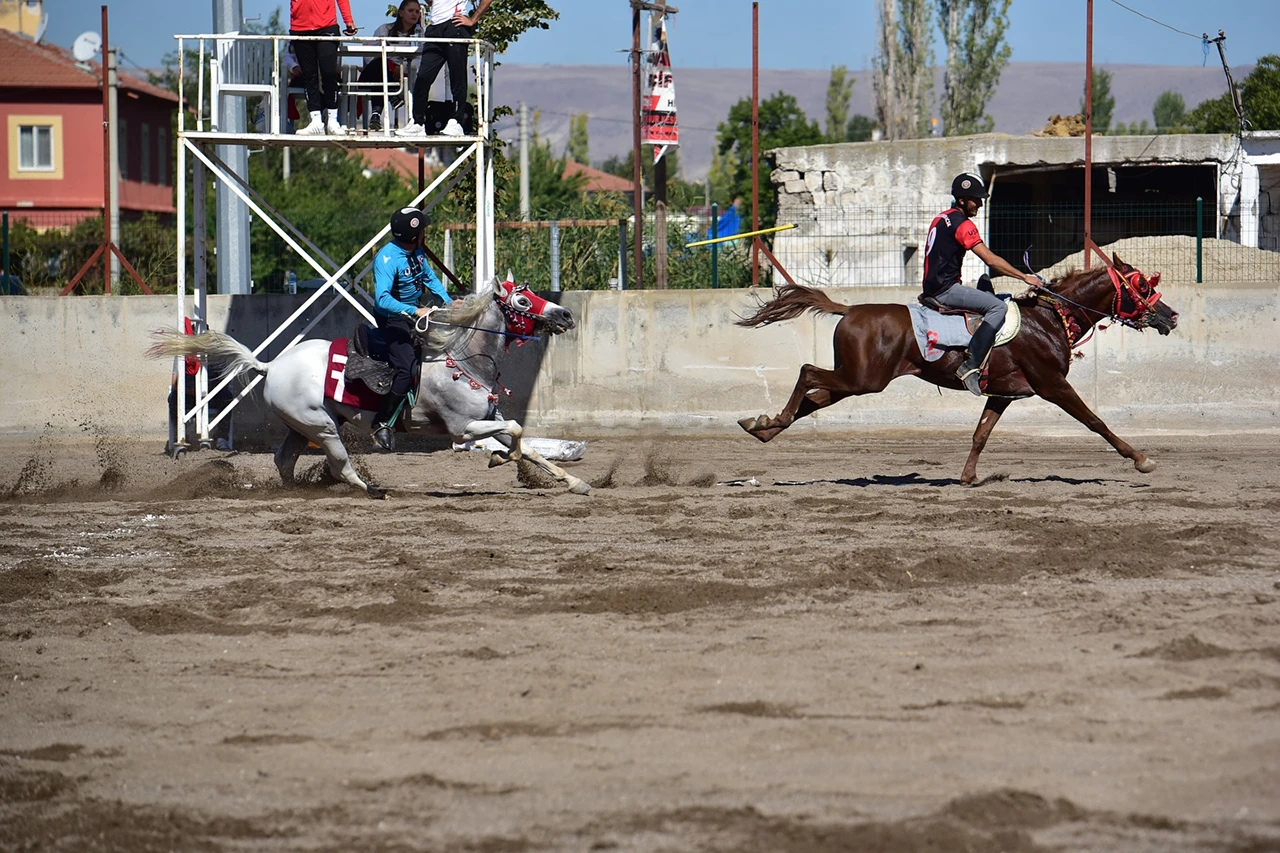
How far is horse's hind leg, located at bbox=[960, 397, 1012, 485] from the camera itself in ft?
39.8

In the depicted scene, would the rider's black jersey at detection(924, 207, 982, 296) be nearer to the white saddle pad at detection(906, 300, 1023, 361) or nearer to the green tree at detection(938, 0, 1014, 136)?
the white saddle pad at detection(906, 300, 1023, 361)

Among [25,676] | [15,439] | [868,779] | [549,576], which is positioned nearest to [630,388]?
[15,439]

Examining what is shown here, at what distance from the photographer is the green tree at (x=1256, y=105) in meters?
31.4

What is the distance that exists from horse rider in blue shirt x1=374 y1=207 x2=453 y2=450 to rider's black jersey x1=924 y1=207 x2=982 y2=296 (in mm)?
3945

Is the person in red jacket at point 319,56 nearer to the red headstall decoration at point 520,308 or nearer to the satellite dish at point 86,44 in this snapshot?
the red headstall decoration at point 520,308

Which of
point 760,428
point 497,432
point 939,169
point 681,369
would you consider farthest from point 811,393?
point 939,169

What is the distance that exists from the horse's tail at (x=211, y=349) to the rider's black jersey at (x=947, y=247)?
5.37 metres

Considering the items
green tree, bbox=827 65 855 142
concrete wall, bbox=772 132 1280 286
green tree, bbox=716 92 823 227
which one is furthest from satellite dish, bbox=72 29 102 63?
green tree, bbox=827 65 855 142

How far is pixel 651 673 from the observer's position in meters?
6.46

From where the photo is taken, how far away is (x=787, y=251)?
878 inches

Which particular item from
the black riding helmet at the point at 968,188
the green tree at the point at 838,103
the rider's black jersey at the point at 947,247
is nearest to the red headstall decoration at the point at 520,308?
the rider's black jersey at the point at 947,247

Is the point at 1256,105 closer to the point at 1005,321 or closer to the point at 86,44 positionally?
the point at 1005,321

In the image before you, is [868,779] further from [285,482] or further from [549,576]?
[285,482]

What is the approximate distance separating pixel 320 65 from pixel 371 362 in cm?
467
